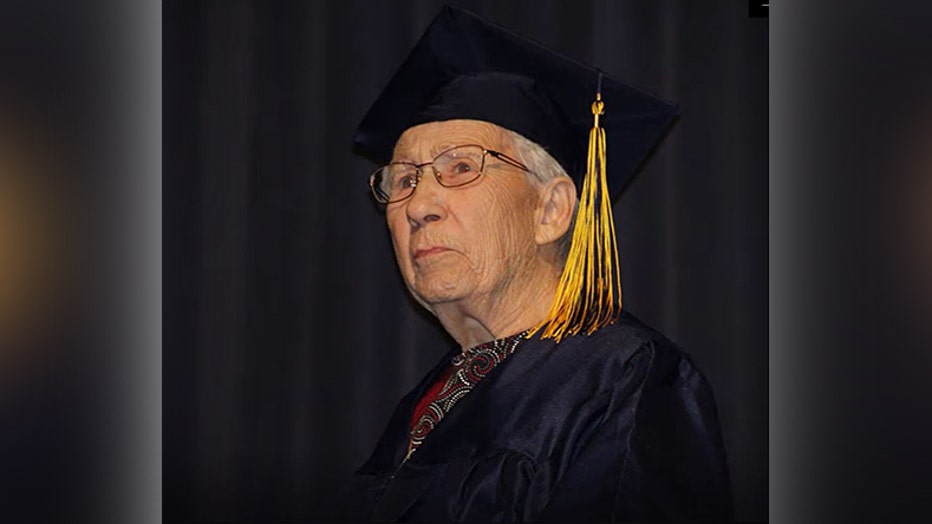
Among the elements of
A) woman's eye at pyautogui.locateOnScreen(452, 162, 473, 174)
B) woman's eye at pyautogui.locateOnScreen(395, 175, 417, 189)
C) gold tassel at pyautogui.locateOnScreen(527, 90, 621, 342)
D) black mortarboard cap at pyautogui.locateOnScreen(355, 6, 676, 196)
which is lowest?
gold tassel at pyautogui.locateOnScreen(527, 90, 621, 342)

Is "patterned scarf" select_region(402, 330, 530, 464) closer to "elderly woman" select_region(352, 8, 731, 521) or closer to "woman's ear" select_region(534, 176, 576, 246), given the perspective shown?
"elderly woman" select_region(352, 8, 731, 521)

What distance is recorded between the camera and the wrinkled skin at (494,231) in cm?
210

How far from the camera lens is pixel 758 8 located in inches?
87.7


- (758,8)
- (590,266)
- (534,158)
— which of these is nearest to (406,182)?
(534,158)

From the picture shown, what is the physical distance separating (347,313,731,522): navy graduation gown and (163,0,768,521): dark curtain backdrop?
108mm

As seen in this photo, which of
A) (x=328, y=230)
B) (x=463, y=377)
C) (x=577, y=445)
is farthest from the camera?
(x=328, y=230)

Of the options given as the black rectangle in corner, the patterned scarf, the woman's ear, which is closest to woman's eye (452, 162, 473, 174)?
the woman's ear

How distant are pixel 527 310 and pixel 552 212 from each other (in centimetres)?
18

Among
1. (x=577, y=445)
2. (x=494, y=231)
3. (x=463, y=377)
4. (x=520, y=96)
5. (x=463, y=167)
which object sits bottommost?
(x=577, y=445)

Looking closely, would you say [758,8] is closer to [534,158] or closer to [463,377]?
[534,158]

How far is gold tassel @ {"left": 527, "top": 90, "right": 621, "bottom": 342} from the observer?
2.11 metres
